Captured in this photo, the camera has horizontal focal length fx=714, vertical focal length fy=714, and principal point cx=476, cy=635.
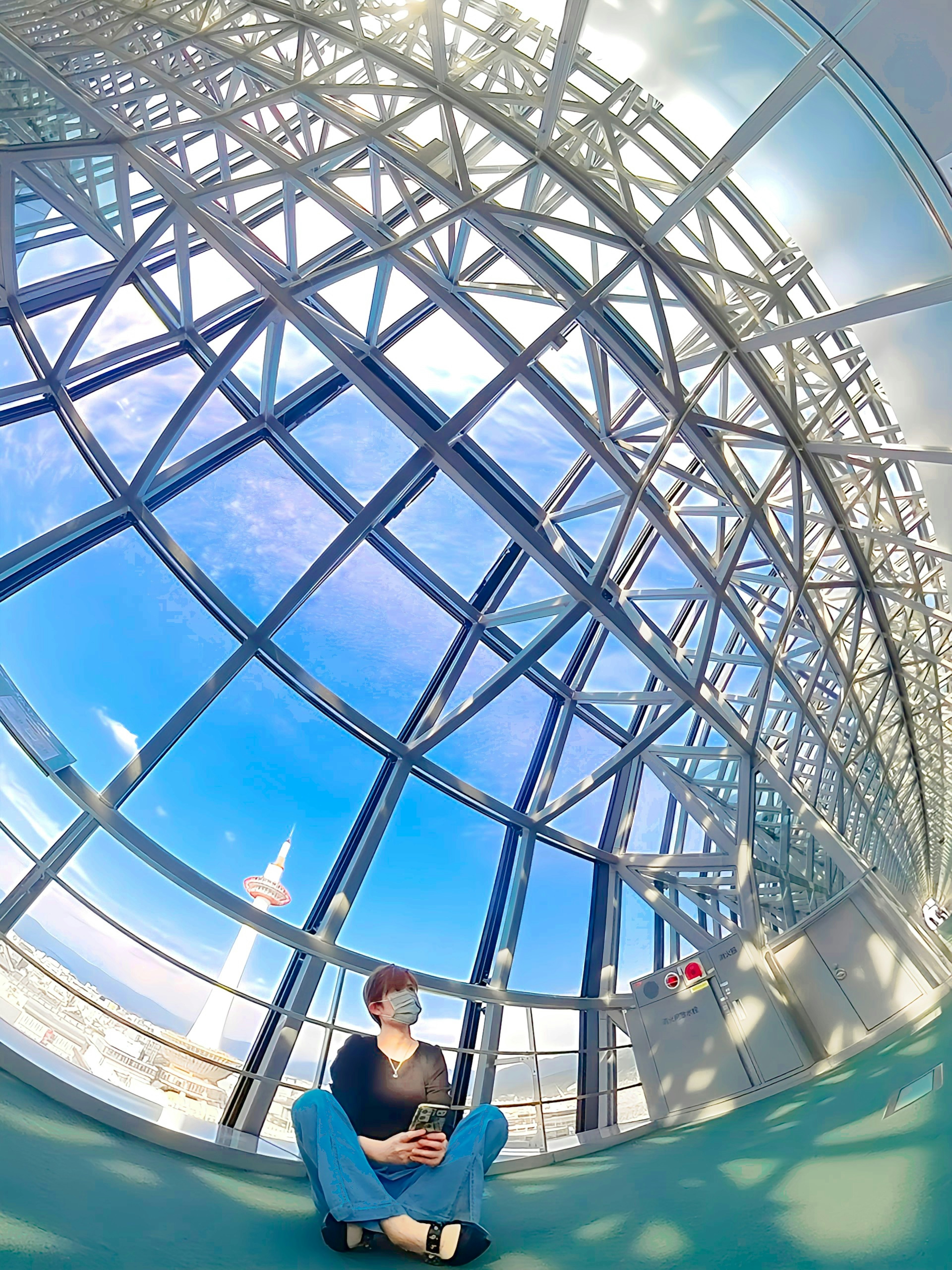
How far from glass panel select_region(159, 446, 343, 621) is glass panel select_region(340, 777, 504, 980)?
548 cm

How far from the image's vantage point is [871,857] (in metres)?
23.9

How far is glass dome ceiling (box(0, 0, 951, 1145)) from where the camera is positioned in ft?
32.8

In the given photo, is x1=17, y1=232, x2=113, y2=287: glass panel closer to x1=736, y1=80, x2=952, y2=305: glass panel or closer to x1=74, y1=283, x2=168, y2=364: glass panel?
x1=74, y1=283, x2=168, y2=364: glass panel

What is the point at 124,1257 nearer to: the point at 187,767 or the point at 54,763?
the point at 54,763

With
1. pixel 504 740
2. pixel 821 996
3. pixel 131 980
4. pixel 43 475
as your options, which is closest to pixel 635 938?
pixel 504 740

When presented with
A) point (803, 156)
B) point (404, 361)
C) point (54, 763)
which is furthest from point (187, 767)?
point (803, 156)

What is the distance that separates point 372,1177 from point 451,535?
519 inches

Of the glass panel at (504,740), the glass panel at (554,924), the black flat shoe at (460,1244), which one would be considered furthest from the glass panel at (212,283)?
the black flat shoe at (460,1244)

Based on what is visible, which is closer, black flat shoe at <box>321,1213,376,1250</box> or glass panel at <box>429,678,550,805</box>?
black flat shoe at <box>321,1213,376,1250</box>

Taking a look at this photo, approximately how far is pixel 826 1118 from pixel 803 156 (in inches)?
389

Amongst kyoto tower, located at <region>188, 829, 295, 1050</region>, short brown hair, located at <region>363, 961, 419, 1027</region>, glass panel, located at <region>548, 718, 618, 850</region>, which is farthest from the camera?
glass panel, located at <region>548, 718, 618, 850</region>

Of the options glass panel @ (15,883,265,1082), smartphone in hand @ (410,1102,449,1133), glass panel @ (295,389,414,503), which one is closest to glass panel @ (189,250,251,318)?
glass panel @ (295,389,414,503)

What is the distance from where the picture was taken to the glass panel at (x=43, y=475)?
41.5 ft

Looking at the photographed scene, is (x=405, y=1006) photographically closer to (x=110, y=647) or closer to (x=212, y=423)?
(x=110, y=647)
